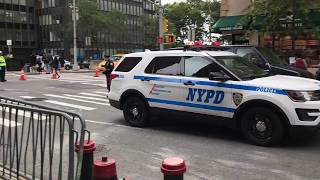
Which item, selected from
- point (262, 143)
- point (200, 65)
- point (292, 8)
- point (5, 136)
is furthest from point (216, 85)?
point (292, 8)

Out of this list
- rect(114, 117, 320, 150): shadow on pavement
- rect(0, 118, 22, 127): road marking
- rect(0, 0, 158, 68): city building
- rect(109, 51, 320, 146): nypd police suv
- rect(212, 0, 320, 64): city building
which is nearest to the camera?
rect(0, 118, 22, 127): road marking

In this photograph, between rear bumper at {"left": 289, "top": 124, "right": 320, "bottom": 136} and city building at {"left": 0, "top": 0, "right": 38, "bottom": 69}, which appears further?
city building at {"left": 0, "top": 0, "right": 38, "bottom": 69}

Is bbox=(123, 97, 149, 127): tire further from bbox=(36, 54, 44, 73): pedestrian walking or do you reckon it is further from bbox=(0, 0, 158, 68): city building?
bbox=(0, 0, 158, 68): city building

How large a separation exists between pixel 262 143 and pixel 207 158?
1.27 metres

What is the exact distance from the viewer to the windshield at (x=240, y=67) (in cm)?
839

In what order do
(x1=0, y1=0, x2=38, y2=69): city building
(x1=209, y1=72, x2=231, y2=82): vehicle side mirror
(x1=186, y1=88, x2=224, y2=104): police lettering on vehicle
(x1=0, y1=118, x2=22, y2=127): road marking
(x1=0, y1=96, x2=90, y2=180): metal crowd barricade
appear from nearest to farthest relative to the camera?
→ (x1=0, y1=96, x2=90, y2=180): metal crowd barricade → (x1=0, y1=118, x2=22, y2=127): road marking → (x1=209, y1=72, x2=231, y2=82): vehicle side mirror → (x1=186, y1=88, x2=224, y2=104): police lettering on vehicle → (x1=0, y1=0, x2=38, y2=69): city building

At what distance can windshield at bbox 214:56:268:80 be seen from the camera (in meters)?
8.39

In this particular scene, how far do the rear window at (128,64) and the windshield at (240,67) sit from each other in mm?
2064

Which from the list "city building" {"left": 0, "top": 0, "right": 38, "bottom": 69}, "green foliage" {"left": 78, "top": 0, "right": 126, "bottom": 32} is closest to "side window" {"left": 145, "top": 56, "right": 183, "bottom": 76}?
"green foliage" {"left": 78, "top": 0, "right": 126, "bottom": 32}

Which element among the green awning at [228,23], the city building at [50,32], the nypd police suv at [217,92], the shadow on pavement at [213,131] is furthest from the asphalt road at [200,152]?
the city building at [50,32]

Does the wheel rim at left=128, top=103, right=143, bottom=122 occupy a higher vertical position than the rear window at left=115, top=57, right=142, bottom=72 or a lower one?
lower

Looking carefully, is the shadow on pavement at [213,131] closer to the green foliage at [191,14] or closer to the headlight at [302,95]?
the headlight at [302,95]

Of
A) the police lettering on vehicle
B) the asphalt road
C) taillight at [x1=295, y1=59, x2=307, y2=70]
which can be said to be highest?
taillight at [x1=295, y1=59, x2=307, y2=70]

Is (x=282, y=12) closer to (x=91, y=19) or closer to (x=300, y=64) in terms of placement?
(x=300, y=64)
